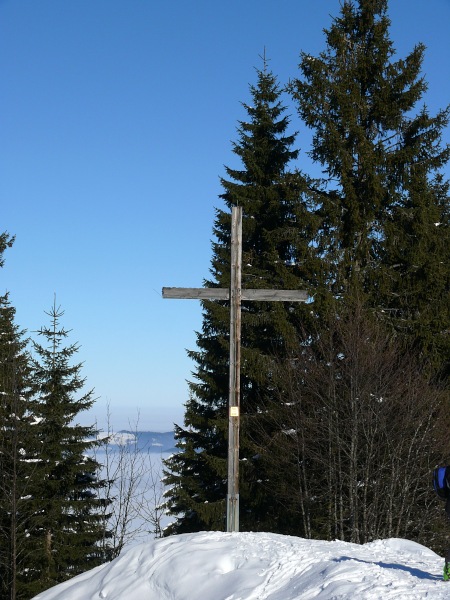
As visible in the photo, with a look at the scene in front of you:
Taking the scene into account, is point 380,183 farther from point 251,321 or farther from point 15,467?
point 15,467

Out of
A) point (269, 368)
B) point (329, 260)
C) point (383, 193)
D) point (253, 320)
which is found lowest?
point (269, 368)

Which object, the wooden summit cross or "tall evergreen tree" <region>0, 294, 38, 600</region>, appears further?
"tall evergreen tree" <region>0, 294, 38, 600</region>

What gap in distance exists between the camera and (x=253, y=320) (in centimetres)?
2219

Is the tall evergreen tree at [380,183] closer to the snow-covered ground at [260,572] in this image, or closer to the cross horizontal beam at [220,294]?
the cross horizontal beam at [220,294]

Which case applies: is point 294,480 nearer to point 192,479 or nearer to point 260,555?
point 192,479

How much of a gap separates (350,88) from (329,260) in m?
5.43

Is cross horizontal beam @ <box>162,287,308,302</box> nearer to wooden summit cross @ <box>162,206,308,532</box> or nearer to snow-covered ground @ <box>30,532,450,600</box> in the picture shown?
wooden summit cross @ <box>162,206,308,532</box>

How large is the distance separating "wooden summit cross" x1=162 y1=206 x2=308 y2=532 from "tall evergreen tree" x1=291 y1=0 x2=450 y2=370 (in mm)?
8652

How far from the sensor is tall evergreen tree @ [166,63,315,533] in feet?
72.3

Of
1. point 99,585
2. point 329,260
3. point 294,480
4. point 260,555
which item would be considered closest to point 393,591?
point 260,555

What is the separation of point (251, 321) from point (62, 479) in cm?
894

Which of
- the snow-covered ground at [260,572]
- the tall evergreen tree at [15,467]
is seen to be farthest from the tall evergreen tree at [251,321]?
the snow-covered ground at [260,572]

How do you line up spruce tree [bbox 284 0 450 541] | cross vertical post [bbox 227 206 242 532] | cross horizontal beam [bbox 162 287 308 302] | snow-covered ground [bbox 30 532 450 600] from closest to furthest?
1. snow-covered ground [bbox 30 532 450 600]
2. cross vertical post [bbox 227 206 242 532]
3. cross horizontal beam [bbox 162 287 308 302]
4. spruce tree [bbox 284 0 450 541]

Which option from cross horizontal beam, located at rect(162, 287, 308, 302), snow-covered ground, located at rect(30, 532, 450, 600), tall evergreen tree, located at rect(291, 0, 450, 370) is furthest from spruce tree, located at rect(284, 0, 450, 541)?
snow-covered ground, located at rect(30, 532, 450, 600)
